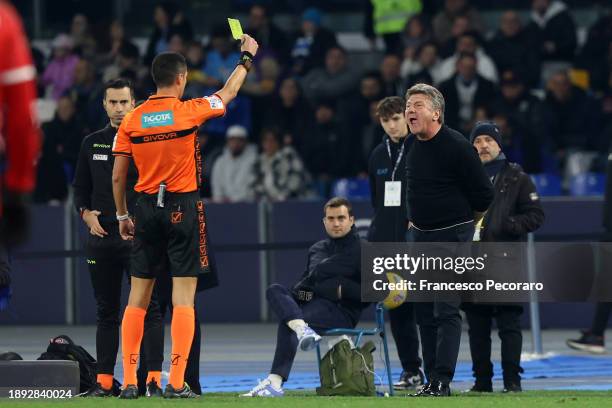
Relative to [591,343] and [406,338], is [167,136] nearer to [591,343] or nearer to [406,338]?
[406,338]

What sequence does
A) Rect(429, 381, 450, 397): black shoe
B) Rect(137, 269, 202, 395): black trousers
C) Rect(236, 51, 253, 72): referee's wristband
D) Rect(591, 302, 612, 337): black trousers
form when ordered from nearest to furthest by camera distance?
Rect(236, 51, 253, 72): referee's wristband
Rect(429, 381, 450, 397): black shoe
Rect(137, 269, 202, 395): black trousers
Rect(591, 302, 612, 337): black trousers

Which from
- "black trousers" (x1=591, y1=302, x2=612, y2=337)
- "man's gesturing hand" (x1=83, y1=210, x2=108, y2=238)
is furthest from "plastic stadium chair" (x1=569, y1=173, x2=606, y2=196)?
"man's gesturing hand" (x1=83, y1=210, x2=108, y2=238)

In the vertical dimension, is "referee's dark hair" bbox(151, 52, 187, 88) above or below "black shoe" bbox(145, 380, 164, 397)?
above

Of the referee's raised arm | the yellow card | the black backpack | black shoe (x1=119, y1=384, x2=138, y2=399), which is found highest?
the yellow card

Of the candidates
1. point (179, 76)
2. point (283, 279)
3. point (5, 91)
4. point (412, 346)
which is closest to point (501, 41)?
point (283, 279)

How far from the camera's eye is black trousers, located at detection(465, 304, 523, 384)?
11367 millimetres

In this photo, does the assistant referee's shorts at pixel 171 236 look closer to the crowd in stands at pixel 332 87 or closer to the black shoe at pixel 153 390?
the black shoe at pixel 153 390

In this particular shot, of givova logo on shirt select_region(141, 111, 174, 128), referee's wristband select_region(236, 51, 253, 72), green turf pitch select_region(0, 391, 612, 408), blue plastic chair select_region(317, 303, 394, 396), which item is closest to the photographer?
green turf pitch select_region(0, 391, 612, 408)

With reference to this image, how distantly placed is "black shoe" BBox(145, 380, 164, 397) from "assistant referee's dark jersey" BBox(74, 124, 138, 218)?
1.16 metres

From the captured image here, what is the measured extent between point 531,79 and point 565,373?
24.3 feet

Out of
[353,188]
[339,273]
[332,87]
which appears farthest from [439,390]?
[332,87]

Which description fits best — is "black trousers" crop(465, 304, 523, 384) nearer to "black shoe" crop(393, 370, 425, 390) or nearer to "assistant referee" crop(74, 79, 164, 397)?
"black shoe" crop(393, 370, 425, 390)

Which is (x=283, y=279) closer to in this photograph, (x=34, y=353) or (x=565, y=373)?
(x=34, y=353)

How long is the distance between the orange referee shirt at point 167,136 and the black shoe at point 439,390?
2.04m
